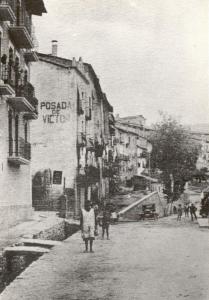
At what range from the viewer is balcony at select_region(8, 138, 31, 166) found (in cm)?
2133

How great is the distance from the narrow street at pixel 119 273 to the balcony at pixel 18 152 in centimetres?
492

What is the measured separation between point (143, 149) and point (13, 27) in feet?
169

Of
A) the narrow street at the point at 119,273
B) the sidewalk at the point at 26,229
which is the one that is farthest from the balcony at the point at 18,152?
the narrow street at the point at 119,273

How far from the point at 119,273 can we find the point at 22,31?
35.5 ft

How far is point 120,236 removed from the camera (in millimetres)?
20703

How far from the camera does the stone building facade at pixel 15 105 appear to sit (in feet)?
64.0

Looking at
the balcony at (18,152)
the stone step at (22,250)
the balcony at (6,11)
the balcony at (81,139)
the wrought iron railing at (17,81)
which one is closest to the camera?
the stone step at (22,250)

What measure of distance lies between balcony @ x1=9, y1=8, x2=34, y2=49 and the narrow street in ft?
23.8

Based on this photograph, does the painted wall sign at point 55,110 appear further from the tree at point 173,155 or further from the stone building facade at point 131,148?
the stone building facade at point 131,148

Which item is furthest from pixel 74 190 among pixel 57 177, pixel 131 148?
pixel 131 148

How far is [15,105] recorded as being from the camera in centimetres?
2167

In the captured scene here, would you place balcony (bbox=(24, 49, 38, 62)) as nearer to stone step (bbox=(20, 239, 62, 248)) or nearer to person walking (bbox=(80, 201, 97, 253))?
stone step (bbox=(20, 239, 62, 248))

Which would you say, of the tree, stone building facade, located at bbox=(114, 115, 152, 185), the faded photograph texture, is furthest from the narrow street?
stone building facade, located at bbox=(114, 115, 152, 185)

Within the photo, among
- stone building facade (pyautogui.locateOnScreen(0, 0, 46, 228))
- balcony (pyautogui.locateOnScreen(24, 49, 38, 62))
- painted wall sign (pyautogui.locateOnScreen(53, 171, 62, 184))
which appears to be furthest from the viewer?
painted wall sign (pyautogui.locateOnScreen(53, 171, 62, 184))
